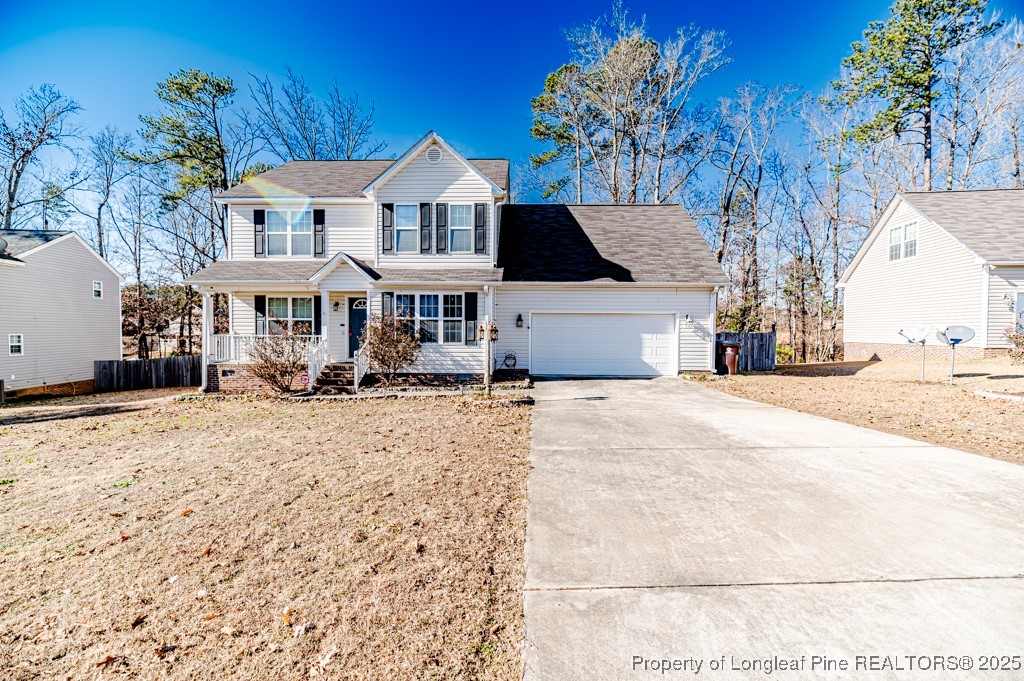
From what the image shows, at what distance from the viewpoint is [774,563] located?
3.11 m

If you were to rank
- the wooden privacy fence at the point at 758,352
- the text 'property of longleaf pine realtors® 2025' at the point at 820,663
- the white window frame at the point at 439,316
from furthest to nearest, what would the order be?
the wooden privacy fence at the point at 758,352 < the white window frame at the point at 439,316 < the text 'property of longleaf pine realtors® 2025' at the point at 820,663

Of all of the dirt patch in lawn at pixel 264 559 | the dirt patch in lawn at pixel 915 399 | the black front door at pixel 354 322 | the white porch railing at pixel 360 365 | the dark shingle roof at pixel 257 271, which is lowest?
the dirt patch in lawn at pixel 264 559

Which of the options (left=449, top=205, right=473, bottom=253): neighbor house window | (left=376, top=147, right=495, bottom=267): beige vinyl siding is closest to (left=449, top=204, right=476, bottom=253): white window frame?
(left=449, top=205, right=473, bottom=253): neighbor house window

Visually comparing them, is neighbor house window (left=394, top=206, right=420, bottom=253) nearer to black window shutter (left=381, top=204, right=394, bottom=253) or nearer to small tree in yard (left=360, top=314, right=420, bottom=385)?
black window shutter (left=381, top=204, right=394, bottom=253)

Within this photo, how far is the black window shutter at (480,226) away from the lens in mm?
13219

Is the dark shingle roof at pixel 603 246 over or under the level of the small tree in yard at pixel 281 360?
over

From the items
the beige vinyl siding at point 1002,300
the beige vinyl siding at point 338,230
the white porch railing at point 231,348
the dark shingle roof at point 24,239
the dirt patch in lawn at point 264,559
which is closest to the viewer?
the dirt patch in lawn at point 264,559

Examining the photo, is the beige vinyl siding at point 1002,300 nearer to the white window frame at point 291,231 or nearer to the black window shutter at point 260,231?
the white window frame at point 291,231

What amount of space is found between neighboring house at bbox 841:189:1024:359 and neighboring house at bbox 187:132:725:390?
9.56 meters

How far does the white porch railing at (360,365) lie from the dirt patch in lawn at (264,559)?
4847mm

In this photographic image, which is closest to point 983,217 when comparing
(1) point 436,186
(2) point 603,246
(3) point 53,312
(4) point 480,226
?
(2) point 603,246

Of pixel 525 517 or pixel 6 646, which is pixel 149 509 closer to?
pixel 6 646

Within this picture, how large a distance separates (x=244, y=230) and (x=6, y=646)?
14.1m

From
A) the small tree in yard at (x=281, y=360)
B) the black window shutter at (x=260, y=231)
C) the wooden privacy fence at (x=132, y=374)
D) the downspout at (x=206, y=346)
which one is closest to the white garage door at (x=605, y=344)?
the small tree in yard at (x=281, y=360)
